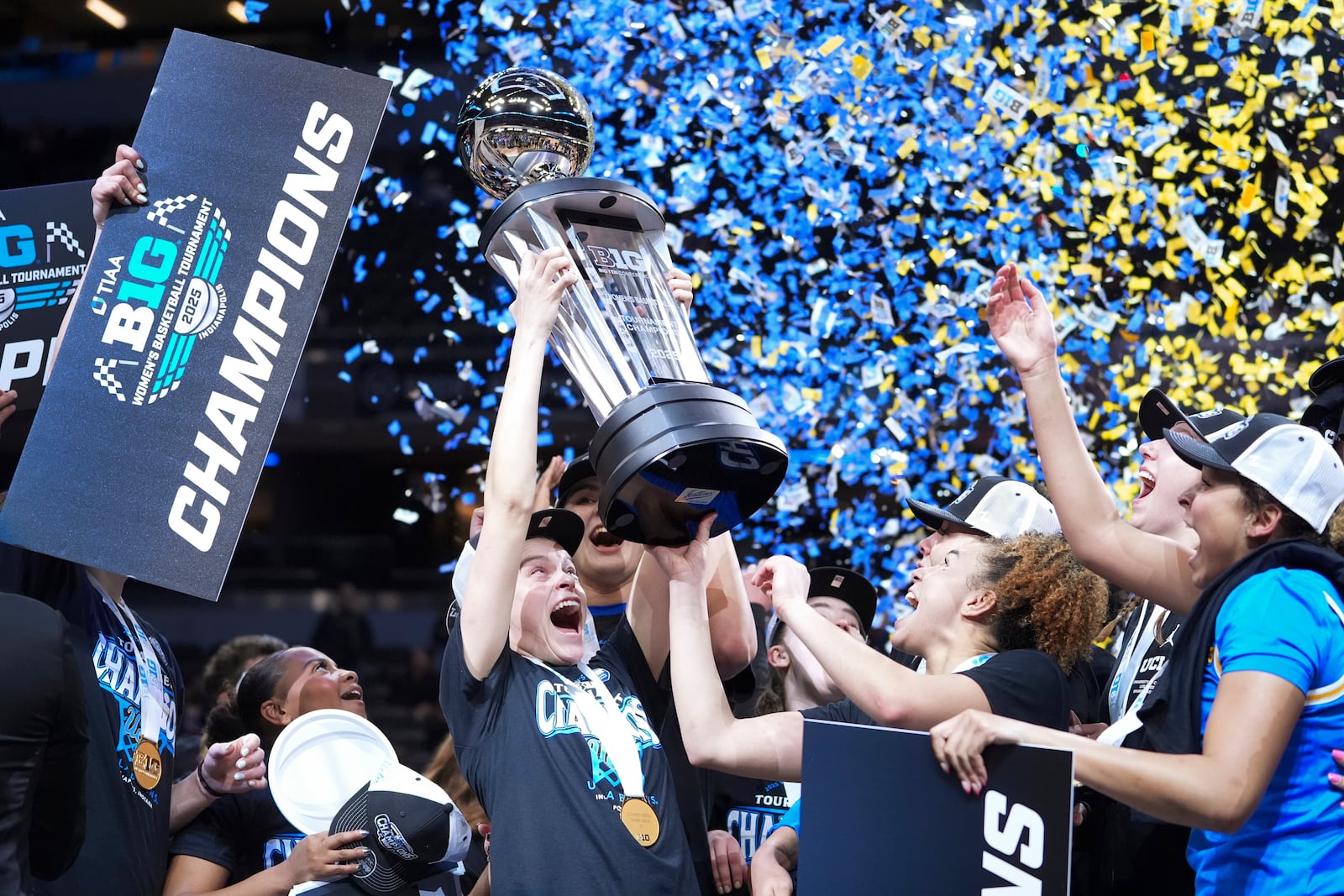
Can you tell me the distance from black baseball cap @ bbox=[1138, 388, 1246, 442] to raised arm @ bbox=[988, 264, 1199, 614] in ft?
0.58

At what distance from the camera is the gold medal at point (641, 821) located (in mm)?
2092

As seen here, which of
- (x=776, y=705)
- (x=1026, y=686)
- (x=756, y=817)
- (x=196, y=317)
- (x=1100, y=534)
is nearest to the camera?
(x=1026, y=686)

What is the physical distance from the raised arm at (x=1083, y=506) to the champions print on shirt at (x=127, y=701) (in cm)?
178

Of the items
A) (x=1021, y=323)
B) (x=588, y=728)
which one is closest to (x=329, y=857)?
(x=588, y=728)

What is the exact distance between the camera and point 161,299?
2395 mm

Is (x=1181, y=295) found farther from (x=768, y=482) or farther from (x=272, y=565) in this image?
(x=272, y=565)

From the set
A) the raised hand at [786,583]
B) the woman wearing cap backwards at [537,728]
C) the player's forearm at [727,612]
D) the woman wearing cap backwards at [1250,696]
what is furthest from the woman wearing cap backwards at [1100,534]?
the woman wearing cap backwards at [537,728]

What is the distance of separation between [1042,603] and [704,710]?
0.65 m

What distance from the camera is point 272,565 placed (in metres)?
7.39

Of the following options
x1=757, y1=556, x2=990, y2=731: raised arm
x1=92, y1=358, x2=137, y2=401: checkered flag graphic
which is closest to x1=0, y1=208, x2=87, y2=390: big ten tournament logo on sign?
x1=92, y1=358, x2=137, y2=401: checkered flag graphic

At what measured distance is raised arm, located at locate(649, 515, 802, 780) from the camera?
6.94ft

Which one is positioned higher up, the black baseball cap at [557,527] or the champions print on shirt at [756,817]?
the black baseball cap at [557,527]

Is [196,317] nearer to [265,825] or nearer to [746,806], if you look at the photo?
[265,825]

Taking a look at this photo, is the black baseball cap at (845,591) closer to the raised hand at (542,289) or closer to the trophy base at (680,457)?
the trophy base at (680,457)
